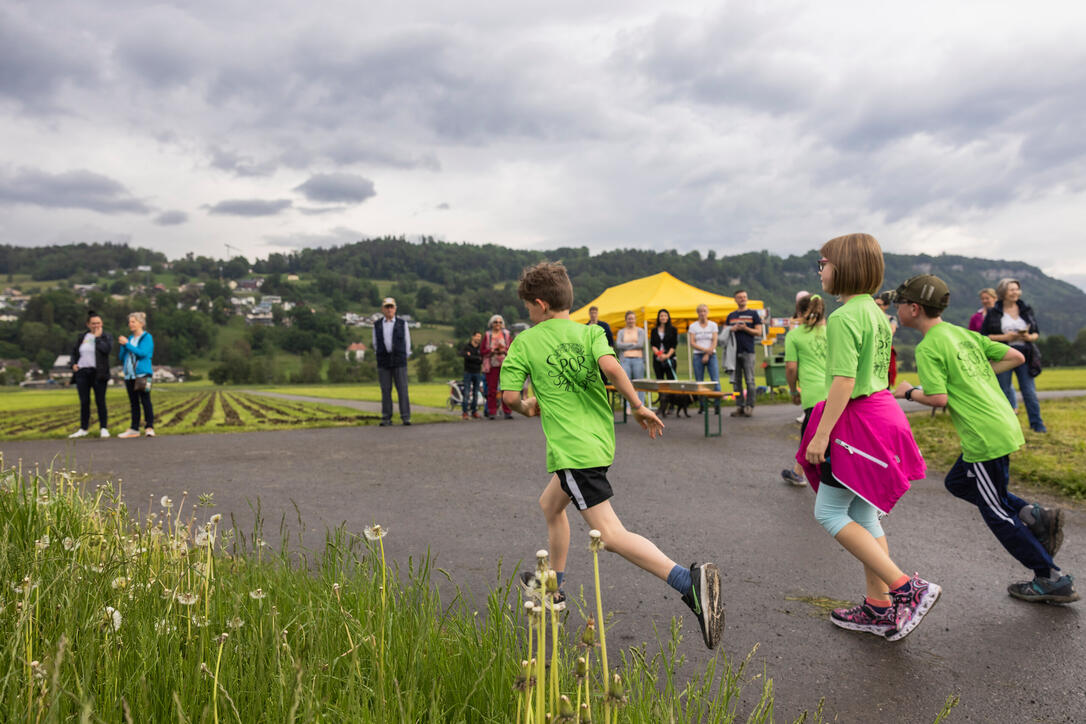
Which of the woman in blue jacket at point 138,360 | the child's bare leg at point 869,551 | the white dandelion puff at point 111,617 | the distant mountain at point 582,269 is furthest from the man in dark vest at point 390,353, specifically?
the distant mountain at point 582,269

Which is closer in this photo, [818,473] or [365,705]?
[365,705]

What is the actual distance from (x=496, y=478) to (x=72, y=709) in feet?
20.0

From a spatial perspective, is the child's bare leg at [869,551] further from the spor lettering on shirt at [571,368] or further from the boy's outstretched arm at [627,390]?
the spor lettering on shirt at [571,368]

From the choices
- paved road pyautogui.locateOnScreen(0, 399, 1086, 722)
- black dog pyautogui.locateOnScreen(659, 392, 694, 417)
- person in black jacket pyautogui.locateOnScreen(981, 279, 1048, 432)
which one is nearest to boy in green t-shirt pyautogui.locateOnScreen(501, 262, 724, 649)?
paved road pyautogui.locateOnScreen(0, 399, 1086, 722)

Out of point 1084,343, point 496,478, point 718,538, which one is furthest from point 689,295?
point 1084,343

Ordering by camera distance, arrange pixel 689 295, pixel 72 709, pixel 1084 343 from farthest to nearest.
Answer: pixel 1084 343 → pixel 689 295 → pixel 72 709

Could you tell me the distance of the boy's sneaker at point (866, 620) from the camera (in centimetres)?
346

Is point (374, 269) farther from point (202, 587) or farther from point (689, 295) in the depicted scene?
point (202, 587)

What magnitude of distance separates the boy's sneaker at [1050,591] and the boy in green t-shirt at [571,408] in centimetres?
221

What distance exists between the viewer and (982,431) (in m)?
3.95

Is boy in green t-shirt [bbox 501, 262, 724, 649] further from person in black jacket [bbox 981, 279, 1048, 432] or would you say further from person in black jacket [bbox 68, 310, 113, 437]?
person in black jacket [bbox 68, 310, 113, 437]

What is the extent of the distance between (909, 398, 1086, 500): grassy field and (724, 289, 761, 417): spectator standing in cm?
316

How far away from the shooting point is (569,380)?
138 inches

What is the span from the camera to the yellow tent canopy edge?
699 inches
